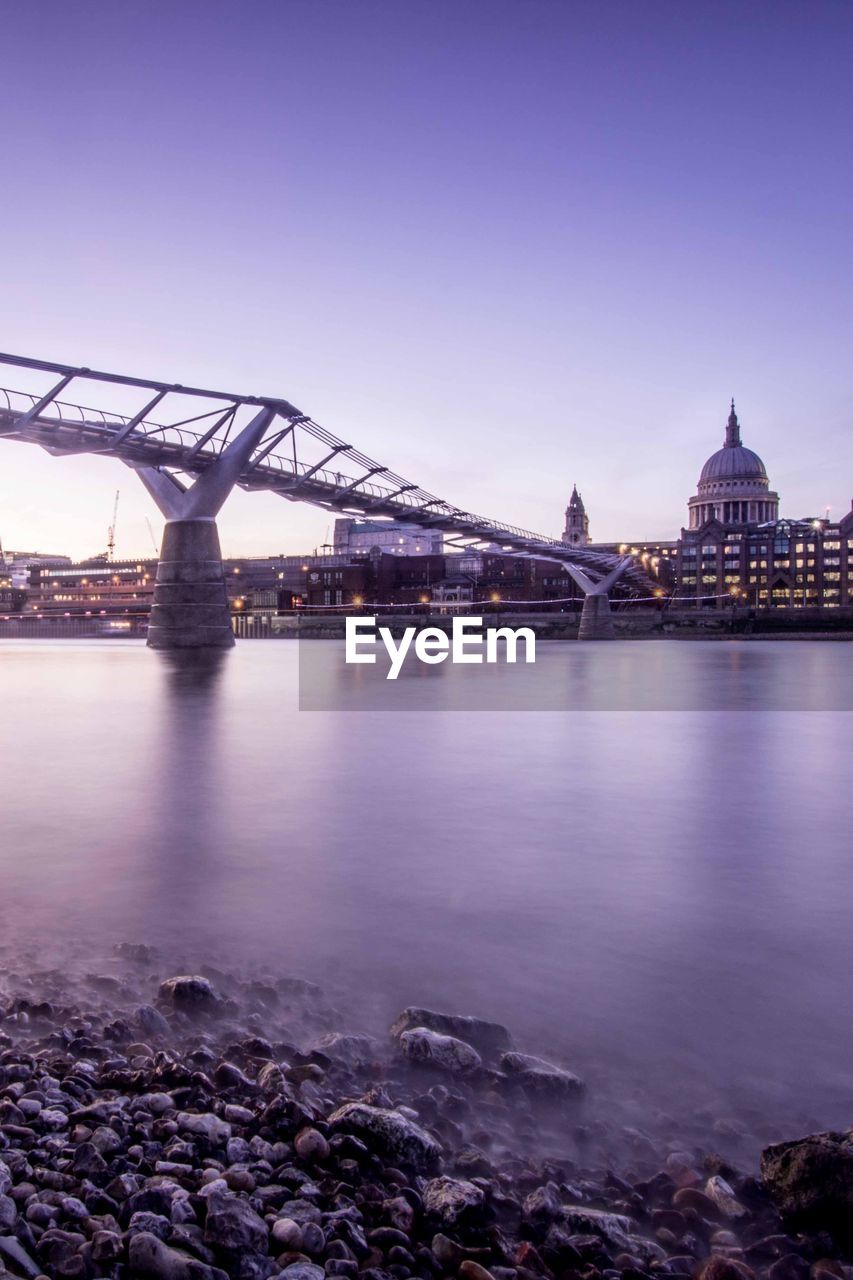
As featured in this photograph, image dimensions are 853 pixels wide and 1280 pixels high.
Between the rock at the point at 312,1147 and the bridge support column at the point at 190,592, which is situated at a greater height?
the bridge support column at the point at 190,592

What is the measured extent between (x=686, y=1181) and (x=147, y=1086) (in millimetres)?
2080

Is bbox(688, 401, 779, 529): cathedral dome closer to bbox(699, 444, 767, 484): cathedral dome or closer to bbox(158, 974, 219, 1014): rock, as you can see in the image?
bbox(699, 444, 767, 484): cathedral dome

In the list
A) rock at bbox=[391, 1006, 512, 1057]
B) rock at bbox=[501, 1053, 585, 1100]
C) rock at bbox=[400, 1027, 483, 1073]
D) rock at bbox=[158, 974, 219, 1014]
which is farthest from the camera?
rock at bbox=[158, 974, 219, 1014]

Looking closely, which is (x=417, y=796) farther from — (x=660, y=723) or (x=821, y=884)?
(x=660, y=723)

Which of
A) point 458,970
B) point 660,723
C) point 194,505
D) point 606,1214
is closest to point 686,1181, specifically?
point 606,1214

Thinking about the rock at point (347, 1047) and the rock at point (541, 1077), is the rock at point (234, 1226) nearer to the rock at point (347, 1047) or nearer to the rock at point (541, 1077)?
the rock at point (347, 1047)

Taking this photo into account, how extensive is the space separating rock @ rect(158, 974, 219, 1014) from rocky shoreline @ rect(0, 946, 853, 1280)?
208mm

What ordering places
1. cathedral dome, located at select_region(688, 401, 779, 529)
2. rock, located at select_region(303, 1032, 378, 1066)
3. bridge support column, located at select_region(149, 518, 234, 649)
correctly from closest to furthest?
rock, located at select_region(303, 1032, 378, 1066) → bridge support column, located at select_region(149, 518, 234, 649) → cathedral dome, located at select_region(688, 401, 779, 529)

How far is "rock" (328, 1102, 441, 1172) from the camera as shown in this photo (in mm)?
2998

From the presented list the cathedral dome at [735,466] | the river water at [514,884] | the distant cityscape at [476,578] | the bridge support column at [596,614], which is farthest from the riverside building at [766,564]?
the river water at [514,884]

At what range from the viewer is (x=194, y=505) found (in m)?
41.8

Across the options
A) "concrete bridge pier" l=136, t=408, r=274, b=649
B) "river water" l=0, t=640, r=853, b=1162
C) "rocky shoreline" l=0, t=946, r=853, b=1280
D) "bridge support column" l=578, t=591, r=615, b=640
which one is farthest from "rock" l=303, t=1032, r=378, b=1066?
"bridge support column" l=578, t=591, r=615, b=640

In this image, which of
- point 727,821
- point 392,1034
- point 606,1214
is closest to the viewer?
point 606,1214

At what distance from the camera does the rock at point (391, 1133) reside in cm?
300
